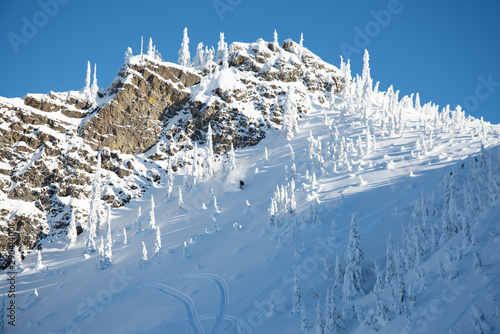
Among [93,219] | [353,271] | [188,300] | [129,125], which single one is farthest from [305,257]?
[129,125]

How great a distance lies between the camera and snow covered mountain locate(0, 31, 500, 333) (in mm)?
15359

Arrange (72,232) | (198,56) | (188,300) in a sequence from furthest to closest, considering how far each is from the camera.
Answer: (198,56)
(72,232)
(188,300)

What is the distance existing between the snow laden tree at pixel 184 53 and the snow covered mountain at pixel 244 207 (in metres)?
0.76

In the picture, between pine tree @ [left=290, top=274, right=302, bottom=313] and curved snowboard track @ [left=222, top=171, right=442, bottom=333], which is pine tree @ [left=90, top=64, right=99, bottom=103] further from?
pine tree @ [left=290, top=274, right=302, bottom=313]

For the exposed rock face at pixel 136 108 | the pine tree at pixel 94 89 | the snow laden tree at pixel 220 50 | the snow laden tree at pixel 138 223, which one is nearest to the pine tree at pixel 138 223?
the snow laden tree at pixel 138 223

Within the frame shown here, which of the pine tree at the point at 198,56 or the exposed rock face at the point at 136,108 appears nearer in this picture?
the exposed rock face at the point at 136,108

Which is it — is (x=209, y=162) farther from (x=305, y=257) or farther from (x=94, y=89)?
(x=94, y=89)

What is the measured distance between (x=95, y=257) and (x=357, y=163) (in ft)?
137

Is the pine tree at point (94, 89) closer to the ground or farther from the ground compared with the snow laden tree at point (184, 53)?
closer to the ground

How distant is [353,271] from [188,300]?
563 inches

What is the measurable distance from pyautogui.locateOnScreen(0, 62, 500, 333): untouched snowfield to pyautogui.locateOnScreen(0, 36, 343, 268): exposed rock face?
32.0 feet

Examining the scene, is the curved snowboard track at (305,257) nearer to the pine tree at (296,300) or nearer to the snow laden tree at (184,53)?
the pine tree at (296,300)

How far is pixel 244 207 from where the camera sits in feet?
138

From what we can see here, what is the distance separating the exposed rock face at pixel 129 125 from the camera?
193ft
